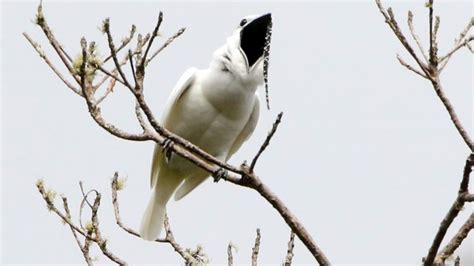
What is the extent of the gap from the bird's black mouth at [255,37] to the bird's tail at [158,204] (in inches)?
39.9

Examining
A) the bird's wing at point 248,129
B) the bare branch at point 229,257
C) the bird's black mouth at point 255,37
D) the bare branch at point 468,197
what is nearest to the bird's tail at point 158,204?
the bird's wing at point 248,129

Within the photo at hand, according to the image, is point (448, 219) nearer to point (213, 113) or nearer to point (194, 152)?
point (194, 152)

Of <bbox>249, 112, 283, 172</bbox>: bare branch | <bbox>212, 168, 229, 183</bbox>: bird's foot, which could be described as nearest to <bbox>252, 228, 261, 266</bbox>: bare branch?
<bbox>212, 168, 229, 183</bbox>: bird's foot

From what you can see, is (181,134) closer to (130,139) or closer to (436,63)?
(130,139)

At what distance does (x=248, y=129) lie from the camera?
14.6ft

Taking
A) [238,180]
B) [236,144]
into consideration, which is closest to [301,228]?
[238,180]

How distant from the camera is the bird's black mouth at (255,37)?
12.3 feet

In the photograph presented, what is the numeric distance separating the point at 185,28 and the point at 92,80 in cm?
47

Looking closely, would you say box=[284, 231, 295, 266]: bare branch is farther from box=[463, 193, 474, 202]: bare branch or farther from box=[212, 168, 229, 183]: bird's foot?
box=[463, 193, 474, 202]: bare branch

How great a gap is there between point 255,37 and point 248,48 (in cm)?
7

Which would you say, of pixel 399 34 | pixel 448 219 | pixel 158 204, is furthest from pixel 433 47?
pixel 158 204

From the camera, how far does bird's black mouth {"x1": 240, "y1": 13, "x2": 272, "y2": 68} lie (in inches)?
147

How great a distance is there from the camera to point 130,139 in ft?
8.85

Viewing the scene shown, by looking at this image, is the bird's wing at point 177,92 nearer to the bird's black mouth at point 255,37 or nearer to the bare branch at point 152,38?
the bird's black mouth at point 255,37
